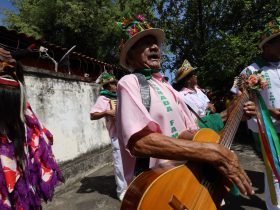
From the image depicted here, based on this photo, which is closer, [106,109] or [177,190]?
[177,190]

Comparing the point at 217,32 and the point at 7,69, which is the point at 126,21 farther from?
the point at 217,32

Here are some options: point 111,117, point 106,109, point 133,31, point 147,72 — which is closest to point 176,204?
point 147,72

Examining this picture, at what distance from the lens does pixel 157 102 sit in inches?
76.3

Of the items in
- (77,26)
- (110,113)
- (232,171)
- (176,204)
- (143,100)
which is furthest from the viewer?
(77,26)

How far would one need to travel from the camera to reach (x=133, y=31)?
85.0 inches

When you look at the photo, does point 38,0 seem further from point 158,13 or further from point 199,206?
point 199,206

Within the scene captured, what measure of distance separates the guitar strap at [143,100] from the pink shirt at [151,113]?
3 cm

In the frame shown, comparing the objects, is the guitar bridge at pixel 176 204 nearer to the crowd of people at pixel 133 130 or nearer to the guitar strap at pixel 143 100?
the crowd of people at pixel 133 130

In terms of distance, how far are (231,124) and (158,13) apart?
415 inches

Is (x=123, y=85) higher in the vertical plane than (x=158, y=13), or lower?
lower

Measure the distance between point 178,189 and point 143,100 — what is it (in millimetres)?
551

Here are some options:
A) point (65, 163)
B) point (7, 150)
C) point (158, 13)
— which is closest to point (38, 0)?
point (158, 13)

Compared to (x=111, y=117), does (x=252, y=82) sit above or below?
above

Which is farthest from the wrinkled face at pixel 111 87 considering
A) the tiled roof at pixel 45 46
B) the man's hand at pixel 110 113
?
the tiled roof at pixel 45 46
